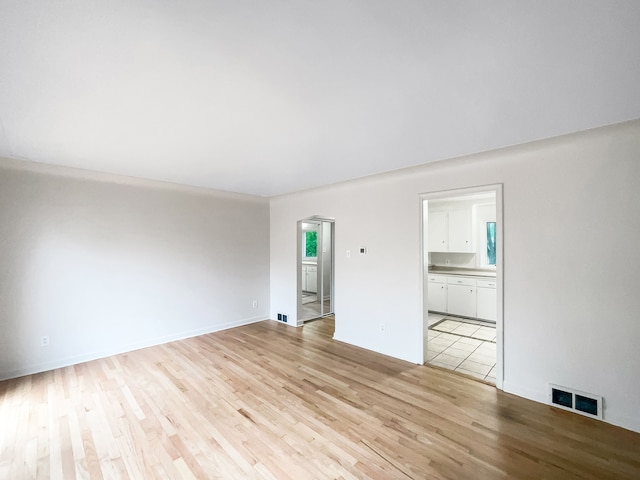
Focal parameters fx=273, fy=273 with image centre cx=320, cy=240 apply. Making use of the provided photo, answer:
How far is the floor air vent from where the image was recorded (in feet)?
7.98

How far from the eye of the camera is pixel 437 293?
595cm

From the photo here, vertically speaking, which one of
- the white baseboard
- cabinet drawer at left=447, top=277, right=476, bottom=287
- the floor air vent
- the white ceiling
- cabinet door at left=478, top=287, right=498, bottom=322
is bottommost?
the white baseboard

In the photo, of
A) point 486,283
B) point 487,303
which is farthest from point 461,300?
point 486,283

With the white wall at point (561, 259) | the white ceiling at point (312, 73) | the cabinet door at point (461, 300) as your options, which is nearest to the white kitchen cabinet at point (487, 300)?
the cabinet door at point (461, 300)

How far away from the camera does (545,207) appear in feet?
8.93

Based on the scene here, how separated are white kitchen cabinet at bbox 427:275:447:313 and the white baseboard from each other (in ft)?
13.1

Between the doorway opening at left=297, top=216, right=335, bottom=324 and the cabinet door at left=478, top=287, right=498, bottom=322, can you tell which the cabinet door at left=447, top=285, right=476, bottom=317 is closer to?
the cabinet door at left=478, top=287, right=498, bottom=322

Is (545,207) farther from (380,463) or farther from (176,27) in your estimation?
(176,27)

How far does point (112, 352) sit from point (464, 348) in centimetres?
517

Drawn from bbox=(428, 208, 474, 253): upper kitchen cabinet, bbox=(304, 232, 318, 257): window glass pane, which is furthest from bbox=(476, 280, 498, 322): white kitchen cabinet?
bbox=(304, 232, 318, 257): window glass pane

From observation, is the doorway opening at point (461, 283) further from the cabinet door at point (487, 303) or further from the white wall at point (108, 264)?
the white wall at point (108, 264)

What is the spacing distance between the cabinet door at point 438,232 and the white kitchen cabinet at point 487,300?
121 cm

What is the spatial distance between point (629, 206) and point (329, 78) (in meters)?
2.75

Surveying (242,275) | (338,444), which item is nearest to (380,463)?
(338,444)
